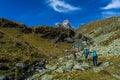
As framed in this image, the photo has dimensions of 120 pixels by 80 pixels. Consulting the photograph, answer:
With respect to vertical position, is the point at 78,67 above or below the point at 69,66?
below

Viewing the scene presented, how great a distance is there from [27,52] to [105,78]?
52.7 metres

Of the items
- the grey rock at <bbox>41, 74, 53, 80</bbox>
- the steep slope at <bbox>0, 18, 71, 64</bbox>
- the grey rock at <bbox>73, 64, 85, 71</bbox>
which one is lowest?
the grey rock at <bbox>41, 74, 53, 80</bbox>

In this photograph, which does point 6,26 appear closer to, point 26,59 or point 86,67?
point 26,59

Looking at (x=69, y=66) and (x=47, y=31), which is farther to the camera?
(x=47, y=31)

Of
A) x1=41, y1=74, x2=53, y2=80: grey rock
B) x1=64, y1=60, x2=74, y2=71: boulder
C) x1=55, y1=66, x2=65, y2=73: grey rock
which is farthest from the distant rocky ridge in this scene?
x1=41, y1=74, x2=53, y2=80: grey rock

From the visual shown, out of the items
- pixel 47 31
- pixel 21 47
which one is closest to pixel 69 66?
pixel 21 47

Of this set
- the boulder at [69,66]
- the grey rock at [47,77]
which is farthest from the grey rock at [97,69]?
the grey rock at [47,77]

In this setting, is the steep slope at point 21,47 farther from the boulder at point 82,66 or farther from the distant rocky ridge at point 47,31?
the boulder at point 82,66

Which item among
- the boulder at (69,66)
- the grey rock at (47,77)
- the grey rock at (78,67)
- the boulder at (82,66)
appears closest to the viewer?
the grey rock at (47,77)

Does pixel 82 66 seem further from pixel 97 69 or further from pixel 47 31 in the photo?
pixel 47 31

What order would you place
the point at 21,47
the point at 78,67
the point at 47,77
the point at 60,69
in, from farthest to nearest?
the point at 21,47, the point at 60,69, the point at 78,67, the point at 47,77

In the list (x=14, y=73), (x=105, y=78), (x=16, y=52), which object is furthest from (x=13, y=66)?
(x=105, y=78)

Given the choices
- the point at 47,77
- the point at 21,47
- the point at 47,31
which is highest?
the point at 47,31

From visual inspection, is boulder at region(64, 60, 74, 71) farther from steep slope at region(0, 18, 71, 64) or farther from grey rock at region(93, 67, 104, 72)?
steep slope at region(0, 18, 71, 64)
